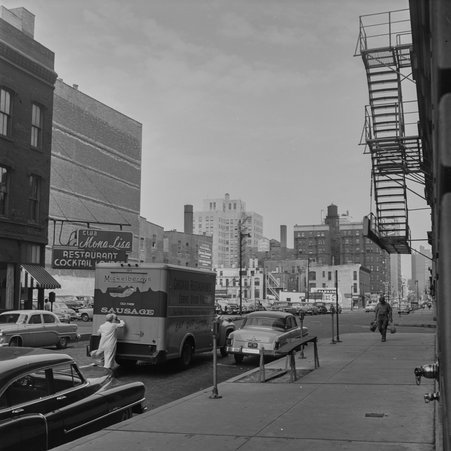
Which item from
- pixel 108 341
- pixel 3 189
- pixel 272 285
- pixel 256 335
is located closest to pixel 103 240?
pixel 3 189

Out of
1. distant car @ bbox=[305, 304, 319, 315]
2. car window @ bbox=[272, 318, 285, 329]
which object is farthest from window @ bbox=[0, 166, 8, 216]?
distant car @ bbox=[305, 304, 319, 315]

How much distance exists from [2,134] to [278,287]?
11127 cm

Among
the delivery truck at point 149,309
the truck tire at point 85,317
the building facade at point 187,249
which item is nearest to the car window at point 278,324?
the delivery truck at point 149,309

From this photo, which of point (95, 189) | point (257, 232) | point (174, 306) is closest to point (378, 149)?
point (174, 306)

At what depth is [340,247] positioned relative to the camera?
16812 cm

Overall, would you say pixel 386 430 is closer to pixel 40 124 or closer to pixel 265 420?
pixel 265 420

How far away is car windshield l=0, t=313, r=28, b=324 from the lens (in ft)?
61.3

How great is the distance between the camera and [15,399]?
541cm

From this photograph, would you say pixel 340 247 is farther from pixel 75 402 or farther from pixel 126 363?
pixel 75 402

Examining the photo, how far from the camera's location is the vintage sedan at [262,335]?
15.8 meters

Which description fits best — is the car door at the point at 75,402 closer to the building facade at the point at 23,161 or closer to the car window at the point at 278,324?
the car window at the point at 278,324

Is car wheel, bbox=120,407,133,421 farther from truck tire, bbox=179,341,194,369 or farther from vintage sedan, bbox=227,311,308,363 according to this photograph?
vintage sedan, bbox=227,311,308,363

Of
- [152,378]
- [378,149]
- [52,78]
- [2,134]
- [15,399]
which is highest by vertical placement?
[52,78]

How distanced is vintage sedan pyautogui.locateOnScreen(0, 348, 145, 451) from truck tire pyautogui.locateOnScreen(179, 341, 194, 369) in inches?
306
